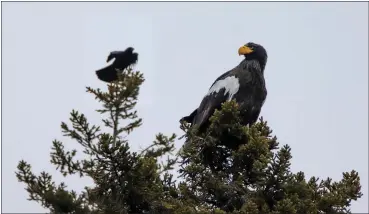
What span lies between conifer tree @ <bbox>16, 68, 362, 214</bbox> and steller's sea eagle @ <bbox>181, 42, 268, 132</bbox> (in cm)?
153

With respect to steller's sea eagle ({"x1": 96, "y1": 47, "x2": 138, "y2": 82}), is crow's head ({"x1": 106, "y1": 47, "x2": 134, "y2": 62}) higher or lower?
higher

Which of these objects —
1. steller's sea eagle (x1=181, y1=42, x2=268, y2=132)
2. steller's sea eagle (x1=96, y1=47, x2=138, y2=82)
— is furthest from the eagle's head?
steller's sea eagle (x1=96, y1=47, x2=138, y2=82)

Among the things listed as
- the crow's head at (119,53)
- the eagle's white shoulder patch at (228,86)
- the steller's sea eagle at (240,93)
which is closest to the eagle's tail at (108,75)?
the crow's head at (119,53)

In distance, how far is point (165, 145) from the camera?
7.15 metres

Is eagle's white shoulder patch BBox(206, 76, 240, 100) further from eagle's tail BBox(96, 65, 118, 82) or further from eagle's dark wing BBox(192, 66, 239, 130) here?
eagle's tail BBox(96, 65, 118, 82)

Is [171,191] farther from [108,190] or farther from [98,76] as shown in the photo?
[98,76]

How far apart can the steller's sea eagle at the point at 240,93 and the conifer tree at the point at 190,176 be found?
1.53 meters

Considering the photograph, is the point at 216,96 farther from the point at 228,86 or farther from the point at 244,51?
the point at 244,51

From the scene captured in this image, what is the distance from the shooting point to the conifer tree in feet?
23.2

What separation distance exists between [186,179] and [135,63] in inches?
96.0

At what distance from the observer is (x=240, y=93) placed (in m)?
11.4

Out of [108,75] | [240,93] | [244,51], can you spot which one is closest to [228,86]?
[240,93]

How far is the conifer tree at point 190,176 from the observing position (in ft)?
23.2

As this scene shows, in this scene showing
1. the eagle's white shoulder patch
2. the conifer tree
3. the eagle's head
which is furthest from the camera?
the eagle's head
